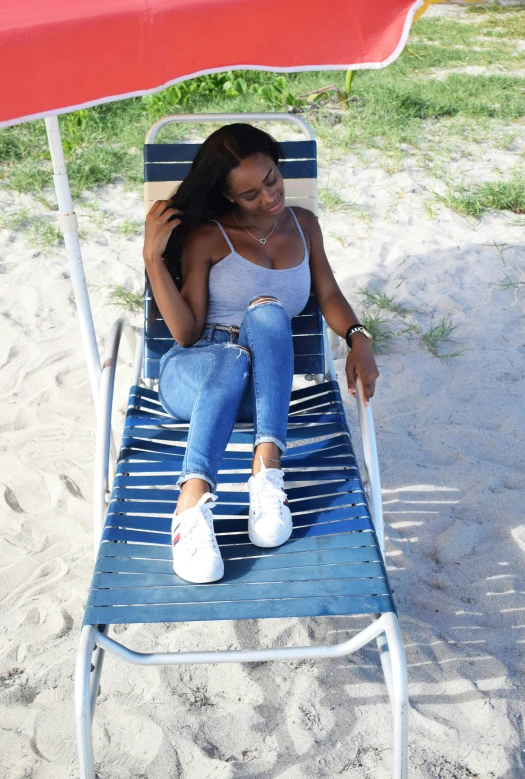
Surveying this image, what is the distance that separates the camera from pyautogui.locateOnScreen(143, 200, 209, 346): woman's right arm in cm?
277

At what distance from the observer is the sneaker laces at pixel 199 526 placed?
220cm

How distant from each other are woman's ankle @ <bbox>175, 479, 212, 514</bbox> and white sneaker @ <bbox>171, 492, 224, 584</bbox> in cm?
2

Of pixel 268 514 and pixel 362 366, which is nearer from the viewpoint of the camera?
pixel 268 514

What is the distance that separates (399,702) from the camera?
6.23 ft

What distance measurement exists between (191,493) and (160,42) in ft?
4.06

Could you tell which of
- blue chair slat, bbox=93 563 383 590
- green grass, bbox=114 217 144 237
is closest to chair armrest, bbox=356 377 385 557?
blue chair slat, bbox=93 563 383 590

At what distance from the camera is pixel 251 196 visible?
277 cm

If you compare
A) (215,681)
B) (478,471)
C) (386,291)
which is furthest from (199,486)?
(386,291)

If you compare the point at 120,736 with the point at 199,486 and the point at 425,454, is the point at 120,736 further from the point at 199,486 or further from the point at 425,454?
the point at 425,454

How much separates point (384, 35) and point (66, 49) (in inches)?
29.7

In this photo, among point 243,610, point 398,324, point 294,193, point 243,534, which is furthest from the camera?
point 398,324

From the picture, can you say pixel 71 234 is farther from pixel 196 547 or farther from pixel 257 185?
pixel 196 547

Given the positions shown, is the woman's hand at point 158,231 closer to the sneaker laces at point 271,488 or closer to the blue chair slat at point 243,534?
the sneaker laces at point 271,488

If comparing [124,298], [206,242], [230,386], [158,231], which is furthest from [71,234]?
[124,298]
